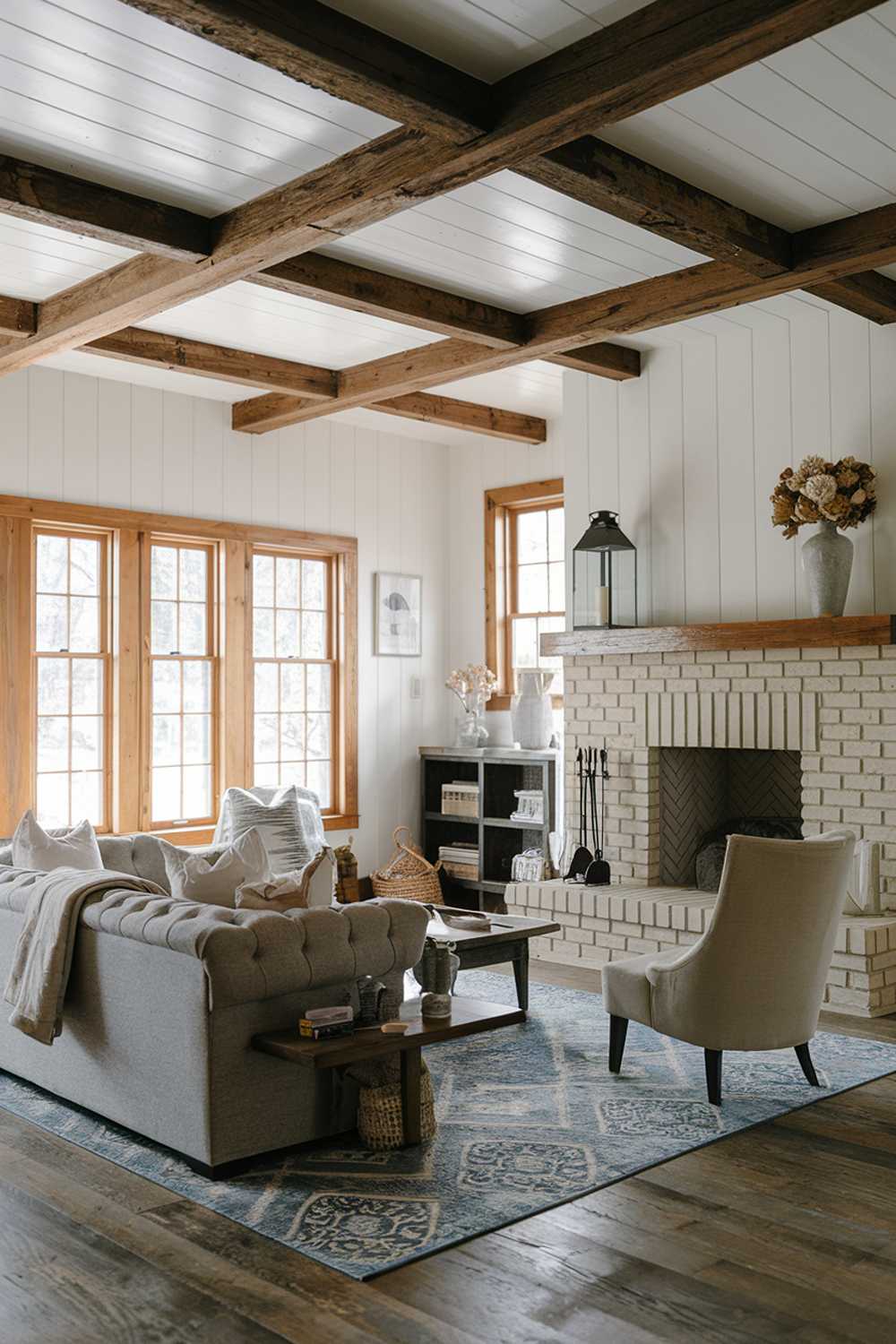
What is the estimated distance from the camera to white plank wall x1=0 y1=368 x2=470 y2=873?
22.3 feet

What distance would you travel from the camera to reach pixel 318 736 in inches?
321

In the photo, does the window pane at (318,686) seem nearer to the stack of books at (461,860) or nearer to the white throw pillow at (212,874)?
the stack of books at (461,860)

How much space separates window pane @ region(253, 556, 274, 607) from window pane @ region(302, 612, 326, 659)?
30 cm

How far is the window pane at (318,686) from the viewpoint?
811 cm

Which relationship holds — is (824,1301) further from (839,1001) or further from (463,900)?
(463,900)

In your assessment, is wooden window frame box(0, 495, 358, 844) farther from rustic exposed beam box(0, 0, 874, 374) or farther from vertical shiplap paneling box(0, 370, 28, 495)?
rustic exposed beam box(0, 0, 874, 374)

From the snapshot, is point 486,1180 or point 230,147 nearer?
point 486,1180

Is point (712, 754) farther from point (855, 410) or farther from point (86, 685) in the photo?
point (86, 685)

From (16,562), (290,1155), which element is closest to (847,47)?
(290,1155)

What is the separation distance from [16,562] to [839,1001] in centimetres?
460

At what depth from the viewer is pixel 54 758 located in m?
6.85

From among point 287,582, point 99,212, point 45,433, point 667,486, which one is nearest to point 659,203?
point 99,212

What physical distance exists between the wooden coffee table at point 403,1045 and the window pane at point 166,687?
3.73 meters

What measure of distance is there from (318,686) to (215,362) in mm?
2509
